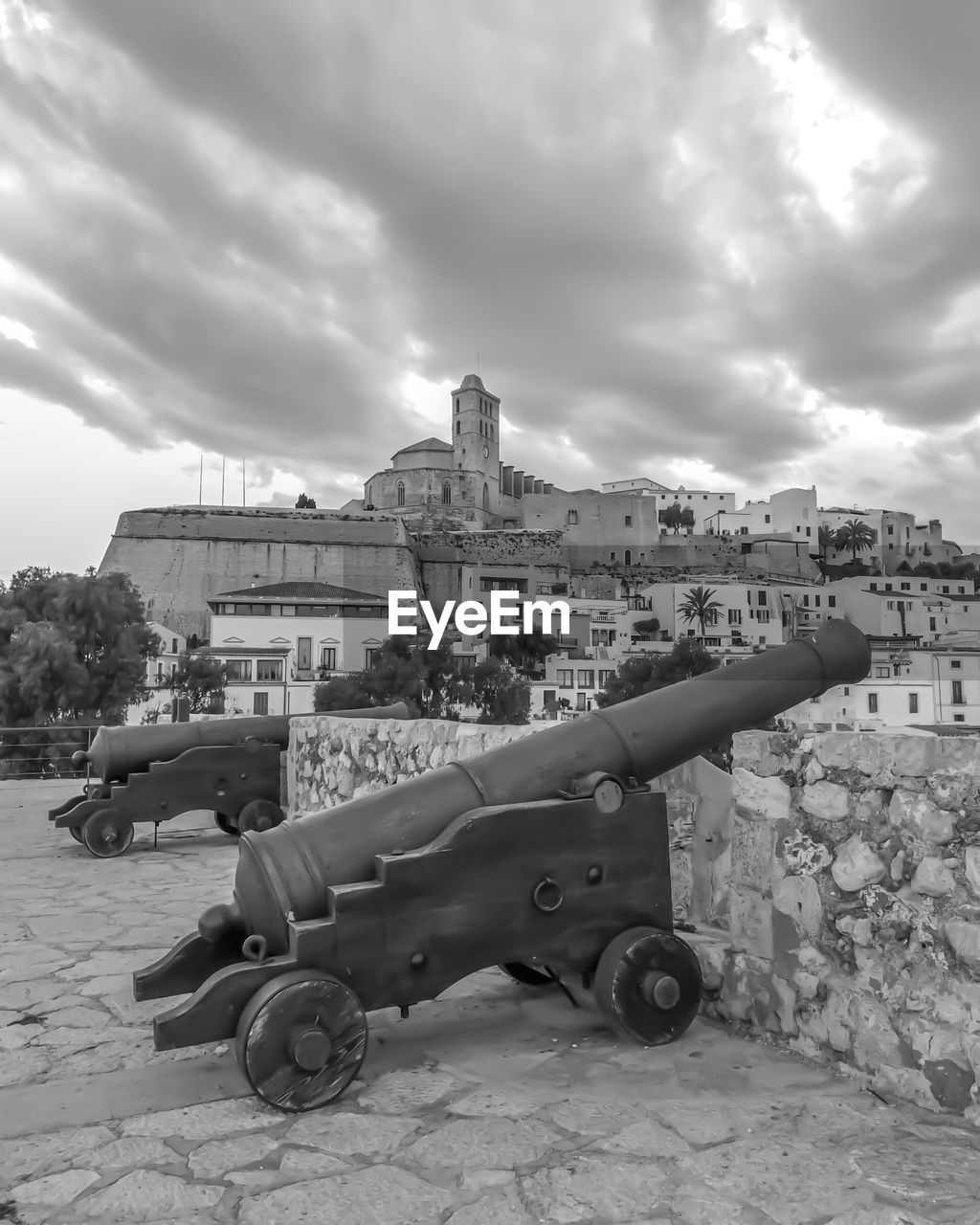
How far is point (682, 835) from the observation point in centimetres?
308

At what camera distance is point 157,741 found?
19.6 ft

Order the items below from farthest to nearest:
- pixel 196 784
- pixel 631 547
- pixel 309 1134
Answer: pixel 631 547 < pixel 196 784 < pixel 309 1134

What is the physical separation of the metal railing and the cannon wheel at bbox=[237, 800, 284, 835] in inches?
138

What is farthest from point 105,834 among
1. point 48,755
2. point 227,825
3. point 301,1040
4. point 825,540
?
point 825,540

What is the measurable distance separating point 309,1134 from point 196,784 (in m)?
4.38

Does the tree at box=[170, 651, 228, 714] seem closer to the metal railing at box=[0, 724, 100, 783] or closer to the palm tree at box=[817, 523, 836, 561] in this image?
the metal railing at box=[0, 724, 100, 783]

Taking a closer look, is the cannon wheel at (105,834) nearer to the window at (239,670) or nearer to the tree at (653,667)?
the tree at (653,667)

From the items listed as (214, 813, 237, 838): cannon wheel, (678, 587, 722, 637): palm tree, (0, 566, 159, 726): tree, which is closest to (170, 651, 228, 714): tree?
(0, 566, 159, 726): tree

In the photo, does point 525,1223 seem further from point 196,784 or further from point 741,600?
point 741,600

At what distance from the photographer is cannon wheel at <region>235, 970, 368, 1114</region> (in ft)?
6.31

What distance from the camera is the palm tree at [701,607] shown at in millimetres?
45531

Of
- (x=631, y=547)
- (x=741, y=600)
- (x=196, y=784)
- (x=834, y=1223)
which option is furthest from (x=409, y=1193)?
(x=631, y=547)

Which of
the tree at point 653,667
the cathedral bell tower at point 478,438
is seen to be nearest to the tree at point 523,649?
the tree at point 653,667

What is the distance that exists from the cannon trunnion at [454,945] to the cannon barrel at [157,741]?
11.8ft
